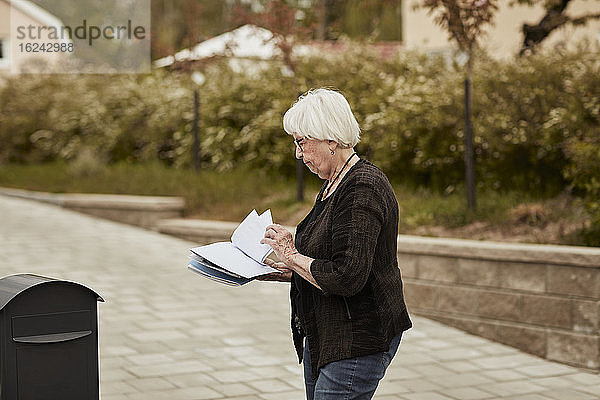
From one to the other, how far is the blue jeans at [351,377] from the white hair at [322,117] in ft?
2.59

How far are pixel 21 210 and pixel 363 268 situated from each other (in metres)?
11.7

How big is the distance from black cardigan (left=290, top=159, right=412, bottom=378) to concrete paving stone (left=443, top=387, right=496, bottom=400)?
108 inches

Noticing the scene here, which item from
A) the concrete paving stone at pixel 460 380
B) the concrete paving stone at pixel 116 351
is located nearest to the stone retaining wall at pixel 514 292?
the concrete paving stone at pixel 460 380

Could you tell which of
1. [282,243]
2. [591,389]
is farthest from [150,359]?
[282,243]

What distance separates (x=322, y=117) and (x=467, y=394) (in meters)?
3.34

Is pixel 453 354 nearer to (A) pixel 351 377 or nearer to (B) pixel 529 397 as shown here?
(B) pixel 529 397

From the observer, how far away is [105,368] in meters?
6.51

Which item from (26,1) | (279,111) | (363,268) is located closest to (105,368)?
(363,268)

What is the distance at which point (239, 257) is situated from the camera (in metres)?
3.66

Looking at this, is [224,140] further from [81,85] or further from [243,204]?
[81,85]

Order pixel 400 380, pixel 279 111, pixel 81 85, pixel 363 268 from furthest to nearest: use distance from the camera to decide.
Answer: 1. pixel 81 85
2. pixel 279 111
3. pixel 400 380
4. pixel 363 268

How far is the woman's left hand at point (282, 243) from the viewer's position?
3.44 metres

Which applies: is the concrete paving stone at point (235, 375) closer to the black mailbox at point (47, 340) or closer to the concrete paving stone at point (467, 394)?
the concrete paving stone at point (467, 394)

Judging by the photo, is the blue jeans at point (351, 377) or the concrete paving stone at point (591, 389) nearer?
the blue jeans at point (351, 377)
